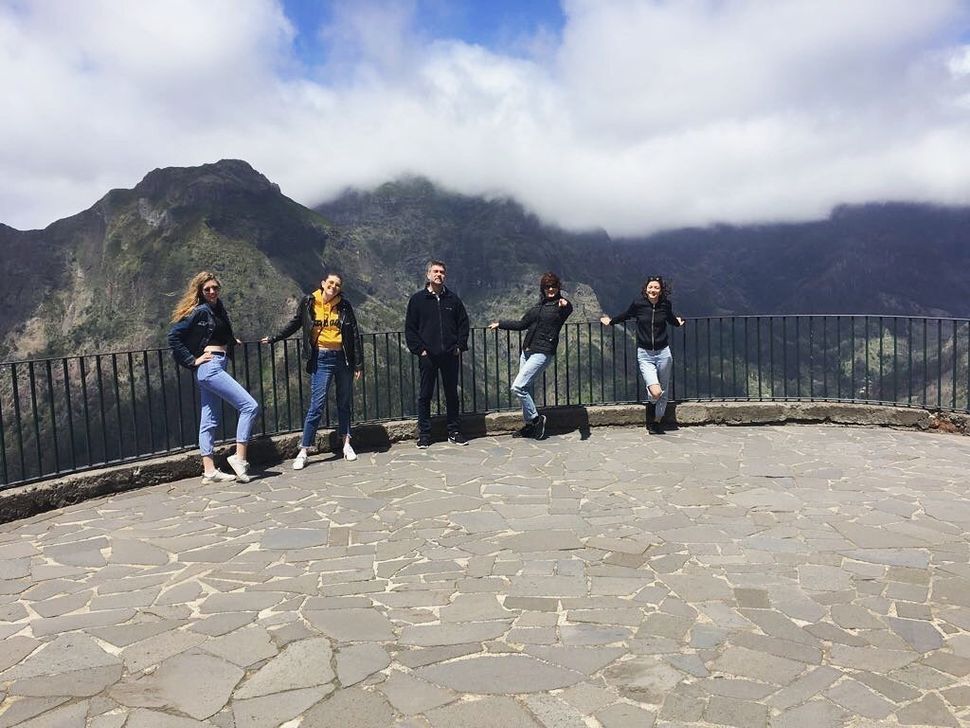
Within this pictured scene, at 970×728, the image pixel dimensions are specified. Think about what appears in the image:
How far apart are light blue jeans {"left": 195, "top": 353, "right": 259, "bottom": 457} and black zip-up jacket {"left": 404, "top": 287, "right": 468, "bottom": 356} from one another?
2050mm

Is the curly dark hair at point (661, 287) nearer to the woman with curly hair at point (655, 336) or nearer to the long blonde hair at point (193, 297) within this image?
the woman with curly hair at point (655, 336)

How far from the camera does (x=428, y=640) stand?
3.75m

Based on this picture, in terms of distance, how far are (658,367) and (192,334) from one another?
5128 mm

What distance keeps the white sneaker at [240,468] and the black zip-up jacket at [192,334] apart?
0.94 m

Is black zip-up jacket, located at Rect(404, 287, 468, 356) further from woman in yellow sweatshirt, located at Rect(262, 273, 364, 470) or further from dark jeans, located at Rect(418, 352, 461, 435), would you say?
woman in yellow sweatshirt, located at Rect(262, 273, 364, 470)

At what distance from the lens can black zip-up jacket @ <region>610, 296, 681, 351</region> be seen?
9.01 m

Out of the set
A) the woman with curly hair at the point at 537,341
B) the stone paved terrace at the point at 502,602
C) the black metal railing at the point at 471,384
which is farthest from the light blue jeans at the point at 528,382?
the stone paved terrace at the point at 502,602

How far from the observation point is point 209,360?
22.9 feet

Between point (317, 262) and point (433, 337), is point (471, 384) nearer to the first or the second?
point (433, 337)

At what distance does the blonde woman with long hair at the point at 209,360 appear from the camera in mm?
6895

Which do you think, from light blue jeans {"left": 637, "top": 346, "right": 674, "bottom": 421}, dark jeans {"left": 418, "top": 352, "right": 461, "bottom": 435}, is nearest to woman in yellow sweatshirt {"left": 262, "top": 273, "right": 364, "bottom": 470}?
dark jeans {"left": 418, "top": 352, "right": 461, "bottom": 435}

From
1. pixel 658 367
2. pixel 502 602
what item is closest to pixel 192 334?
pixel 502 602

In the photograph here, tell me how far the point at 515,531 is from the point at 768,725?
2.62 meters

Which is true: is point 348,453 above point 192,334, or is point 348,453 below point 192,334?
below
